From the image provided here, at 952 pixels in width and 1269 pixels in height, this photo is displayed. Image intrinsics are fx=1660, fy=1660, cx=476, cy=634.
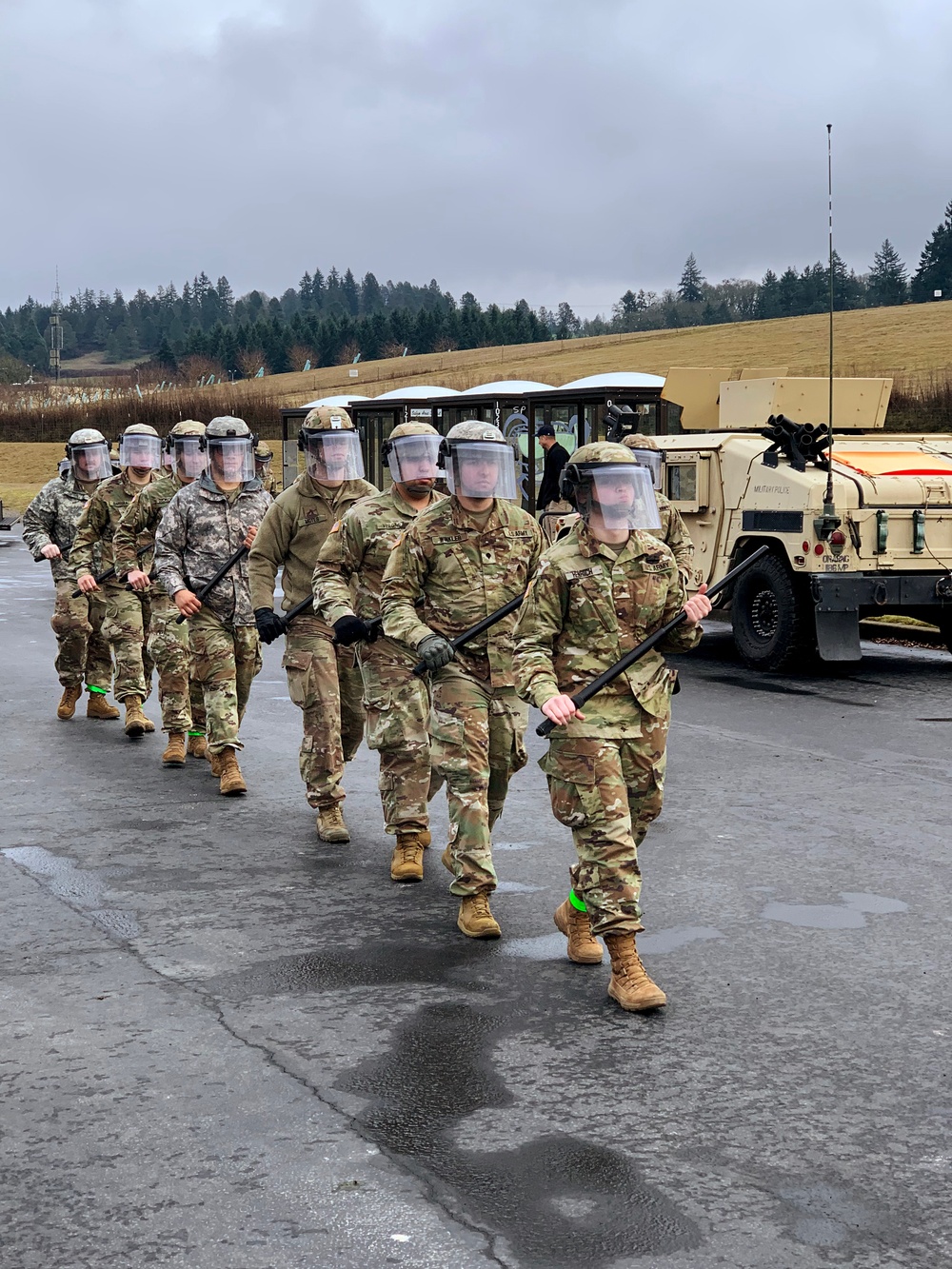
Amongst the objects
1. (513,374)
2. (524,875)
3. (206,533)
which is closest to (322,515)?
(206,533)

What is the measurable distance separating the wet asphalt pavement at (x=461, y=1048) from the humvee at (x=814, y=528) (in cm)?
496

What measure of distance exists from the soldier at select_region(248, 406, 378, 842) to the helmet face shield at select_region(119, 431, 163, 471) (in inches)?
122

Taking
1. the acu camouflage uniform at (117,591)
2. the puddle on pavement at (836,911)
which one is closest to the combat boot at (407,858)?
the puddle on pavement at (836,911)

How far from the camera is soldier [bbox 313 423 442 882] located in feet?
→ 22.6

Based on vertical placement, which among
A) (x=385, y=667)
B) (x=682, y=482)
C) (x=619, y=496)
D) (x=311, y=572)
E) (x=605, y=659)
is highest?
(x=619, y=496)

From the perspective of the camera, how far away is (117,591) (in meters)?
11.1

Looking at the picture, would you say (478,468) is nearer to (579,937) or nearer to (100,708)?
(579,937)

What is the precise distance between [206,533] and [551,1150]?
Answer: 594 cm

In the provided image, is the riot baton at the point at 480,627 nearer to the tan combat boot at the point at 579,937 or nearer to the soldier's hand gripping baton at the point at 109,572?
A: the tan combat boot at the point at 579,937

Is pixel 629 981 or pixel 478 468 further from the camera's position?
pixel 478 468

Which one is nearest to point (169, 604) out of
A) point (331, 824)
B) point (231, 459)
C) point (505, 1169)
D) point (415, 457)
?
point (231, 459)

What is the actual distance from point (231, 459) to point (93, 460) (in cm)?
297

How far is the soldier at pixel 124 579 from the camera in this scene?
1092 cm

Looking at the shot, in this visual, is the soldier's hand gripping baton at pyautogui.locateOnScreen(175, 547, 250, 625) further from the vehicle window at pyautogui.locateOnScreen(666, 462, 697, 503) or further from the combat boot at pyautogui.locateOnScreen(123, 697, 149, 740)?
the vehicle window at pyautogui.locateOnScreen(666, 462, 697, 503)
